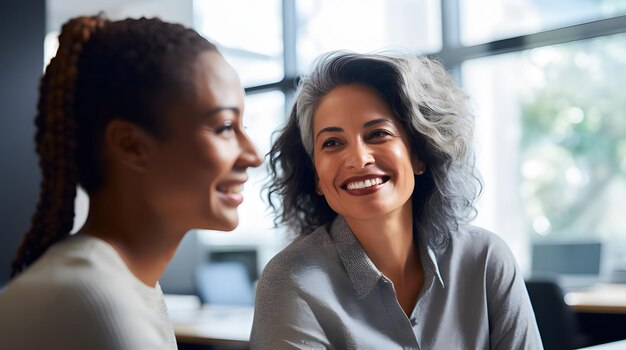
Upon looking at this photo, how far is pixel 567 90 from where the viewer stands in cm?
568

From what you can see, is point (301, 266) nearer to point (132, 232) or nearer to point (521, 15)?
point (132, 232)

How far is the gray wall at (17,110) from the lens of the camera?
9.53 feet

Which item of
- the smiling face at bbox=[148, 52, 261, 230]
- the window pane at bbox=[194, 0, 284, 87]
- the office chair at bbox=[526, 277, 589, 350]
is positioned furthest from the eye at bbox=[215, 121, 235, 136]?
the window pane at bbox=[194, 0, 284, 87]

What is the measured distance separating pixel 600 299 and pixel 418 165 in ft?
9.03

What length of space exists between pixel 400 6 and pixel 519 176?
5.45 ft

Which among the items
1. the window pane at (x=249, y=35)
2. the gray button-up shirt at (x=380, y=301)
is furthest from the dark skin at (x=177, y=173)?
the window pane at (x=249, y=35)

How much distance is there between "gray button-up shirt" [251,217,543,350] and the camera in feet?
5.52

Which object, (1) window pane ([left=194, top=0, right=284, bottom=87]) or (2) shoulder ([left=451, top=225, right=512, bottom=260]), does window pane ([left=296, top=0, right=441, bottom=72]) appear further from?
(2) shoulder ([left=451, top=225, right=512, bottom=260])

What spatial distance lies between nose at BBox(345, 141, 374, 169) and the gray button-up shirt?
0.64ft

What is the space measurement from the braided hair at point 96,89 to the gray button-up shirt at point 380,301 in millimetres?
932

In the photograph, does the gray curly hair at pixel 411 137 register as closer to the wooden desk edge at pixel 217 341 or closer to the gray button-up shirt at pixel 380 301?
the gray button-up shirt at pixel 380 301

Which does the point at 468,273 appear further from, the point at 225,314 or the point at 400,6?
the point at 400,6

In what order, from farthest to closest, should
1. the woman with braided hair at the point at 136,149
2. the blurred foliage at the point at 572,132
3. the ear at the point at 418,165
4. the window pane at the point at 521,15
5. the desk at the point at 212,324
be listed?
1. the blurred foliage at the point at 572,132
2. the window pane at the point at 521,15
3. the desk at the point at 212,324
4. the ear at the point at 418,165
5. the woman with braided hair at the point at 136,149

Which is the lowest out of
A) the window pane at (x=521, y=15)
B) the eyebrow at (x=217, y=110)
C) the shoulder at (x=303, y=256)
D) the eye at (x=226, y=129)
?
the shoulder at (x=303, y=256)
